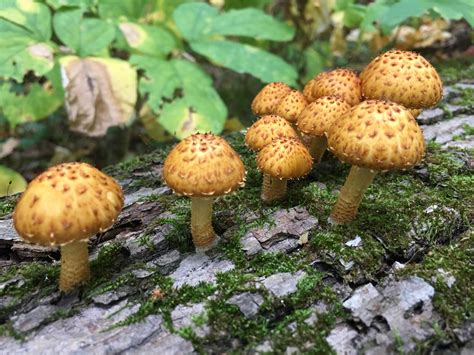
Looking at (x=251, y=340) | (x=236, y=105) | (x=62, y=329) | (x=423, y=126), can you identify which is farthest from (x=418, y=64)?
(x=236, y=105)

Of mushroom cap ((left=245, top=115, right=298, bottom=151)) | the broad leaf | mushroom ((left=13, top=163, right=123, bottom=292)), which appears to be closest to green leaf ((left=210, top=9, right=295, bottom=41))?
the broad leaf

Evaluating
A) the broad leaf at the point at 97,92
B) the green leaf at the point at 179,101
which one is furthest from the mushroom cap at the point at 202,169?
the broad leaf at the point at 97,92

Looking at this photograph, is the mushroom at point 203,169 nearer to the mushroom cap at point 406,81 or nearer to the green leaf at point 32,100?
the mushroom cap at point 406,81

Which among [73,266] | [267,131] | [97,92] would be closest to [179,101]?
[97,92]

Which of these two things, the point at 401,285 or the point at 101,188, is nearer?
the point at 101,188

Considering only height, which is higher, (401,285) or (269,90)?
(269,90)

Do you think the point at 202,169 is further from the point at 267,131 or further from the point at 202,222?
the point at 267,131

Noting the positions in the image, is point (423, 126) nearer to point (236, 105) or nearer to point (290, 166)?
point (290, 166)
